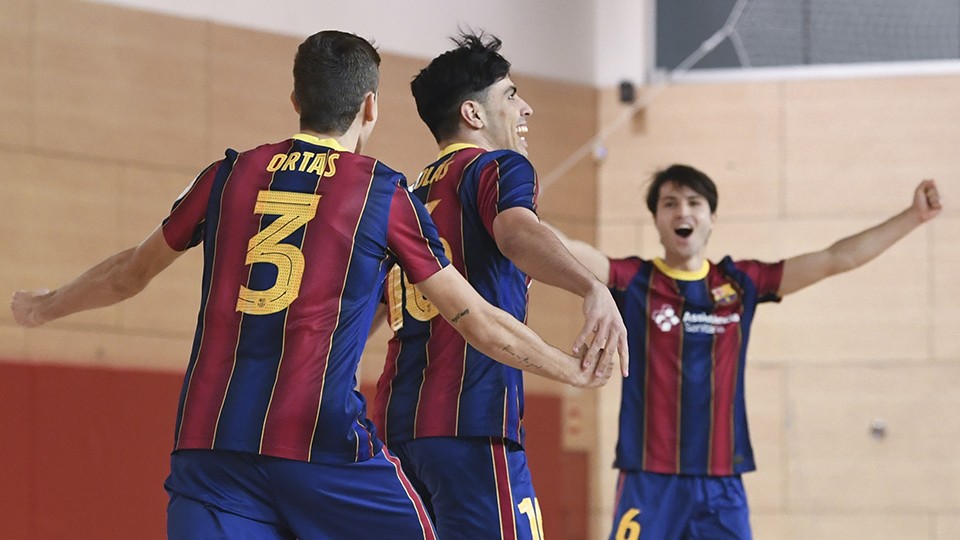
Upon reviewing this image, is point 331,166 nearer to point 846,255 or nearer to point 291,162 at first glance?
point 291,162

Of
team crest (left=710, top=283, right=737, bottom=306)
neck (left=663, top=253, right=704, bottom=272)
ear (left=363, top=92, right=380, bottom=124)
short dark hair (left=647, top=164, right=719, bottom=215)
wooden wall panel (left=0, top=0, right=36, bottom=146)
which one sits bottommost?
team crest (left=710, top=283, right=737, bottom=306)

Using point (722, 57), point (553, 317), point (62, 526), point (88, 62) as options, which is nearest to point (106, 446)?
point (62, 526)

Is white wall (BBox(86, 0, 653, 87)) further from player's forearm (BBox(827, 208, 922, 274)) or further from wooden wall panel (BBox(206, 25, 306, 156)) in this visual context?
player's forearm (BBox(827, 208, 922, 274))

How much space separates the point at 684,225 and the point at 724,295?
341 mm

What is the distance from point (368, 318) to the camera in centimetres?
288

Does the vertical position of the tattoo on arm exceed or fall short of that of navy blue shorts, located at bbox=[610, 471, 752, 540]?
it exceeds it

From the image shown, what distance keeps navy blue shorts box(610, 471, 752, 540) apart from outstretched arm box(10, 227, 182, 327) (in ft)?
8.43

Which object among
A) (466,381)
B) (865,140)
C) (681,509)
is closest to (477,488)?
(466,381)

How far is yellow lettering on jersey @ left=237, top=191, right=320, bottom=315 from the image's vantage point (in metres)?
2.77

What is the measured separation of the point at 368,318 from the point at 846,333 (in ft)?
18.8

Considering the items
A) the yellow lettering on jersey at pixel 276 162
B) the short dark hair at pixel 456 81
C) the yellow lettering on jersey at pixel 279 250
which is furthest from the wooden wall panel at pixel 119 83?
the yellow lettering on jersey at pixel 279 250

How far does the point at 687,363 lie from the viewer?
5.36 metres

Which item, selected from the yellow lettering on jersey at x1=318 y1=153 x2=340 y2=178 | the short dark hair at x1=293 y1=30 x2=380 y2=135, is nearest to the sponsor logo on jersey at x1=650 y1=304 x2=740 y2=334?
the short dark hair at x1=293 y1=30 x2=380 y2=135

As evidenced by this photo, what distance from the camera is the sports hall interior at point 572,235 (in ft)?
21.0
